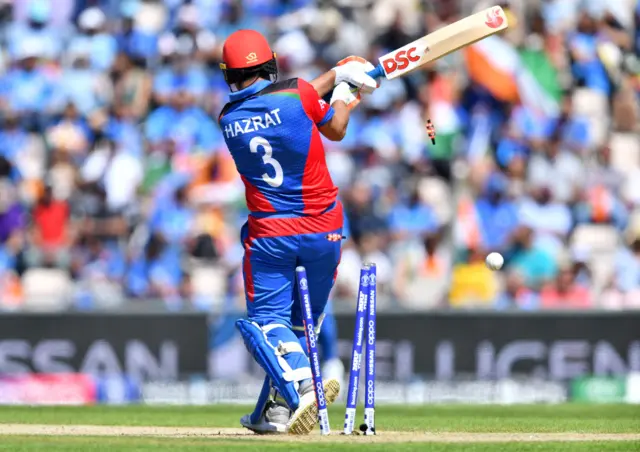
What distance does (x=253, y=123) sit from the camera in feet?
23.7

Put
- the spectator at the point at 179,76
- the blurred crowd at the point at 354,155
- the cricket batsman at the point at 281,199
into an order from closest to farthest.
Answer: the cricket batsman at the point at 281,199
the blurred crowd at the point at 354,155
the spectator at the point at 179,76

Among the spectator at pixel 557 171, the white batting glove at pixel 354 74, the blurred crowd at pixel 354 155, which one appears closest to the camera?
the white batting glove at pixel 354 74

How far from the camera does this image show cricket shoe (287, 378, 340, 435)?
23.2 feet

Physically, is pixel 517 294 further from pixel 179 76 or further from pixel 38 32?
pixel 38 32

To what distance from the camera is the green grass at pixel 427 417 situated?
844 cm

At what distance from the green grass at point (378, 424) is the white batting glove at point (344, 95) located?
1795 millimetres

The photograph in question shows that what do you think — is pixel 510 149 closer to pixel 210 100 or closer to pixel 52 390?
pixel 210 100

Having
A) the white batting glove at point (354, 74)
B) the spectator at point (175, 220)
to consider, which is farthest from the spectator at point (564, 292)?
the white batting glove at point (354, 74)

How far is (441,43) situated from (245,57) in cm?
127

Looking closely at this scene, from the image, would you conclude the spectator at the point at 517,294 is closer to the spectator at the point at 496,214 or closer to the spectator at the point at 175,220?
the spectator at the point at 496,214

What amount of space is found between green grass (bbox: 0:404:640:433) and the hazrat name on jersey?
82.0 inches

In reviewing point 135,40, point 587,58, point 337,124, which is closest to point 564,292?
point 587,58

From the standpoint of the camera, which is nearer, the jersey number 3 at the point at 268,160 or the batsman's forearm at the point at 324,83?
the jersey number 3 at the point at 268,160

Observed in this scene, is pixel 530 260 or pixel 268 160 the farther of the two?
pixel 530 260
